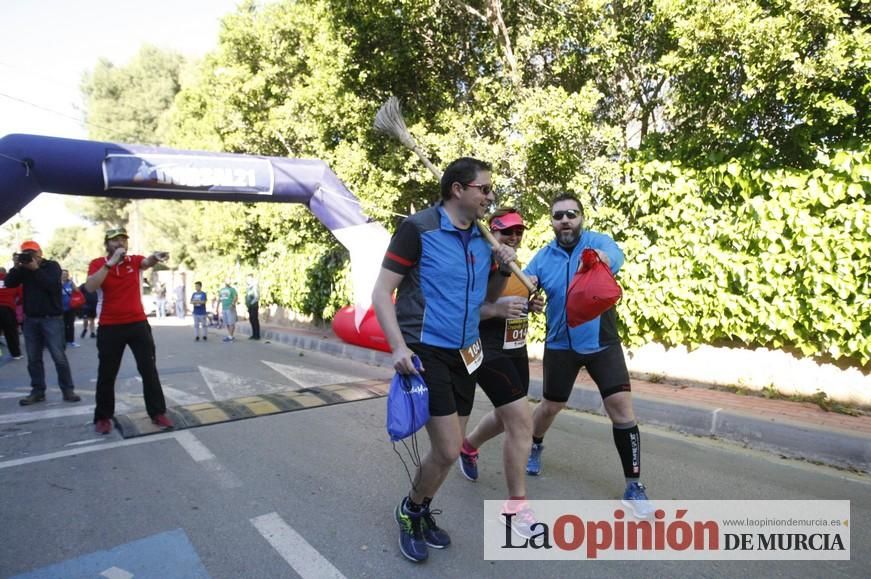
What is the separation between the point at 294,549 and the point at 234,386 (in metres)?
5.31

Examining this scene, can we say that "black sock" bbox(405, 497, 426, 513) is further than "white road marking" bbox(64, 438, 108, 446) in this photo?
No

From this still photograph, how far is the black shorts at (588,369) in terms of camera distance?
3.35 m

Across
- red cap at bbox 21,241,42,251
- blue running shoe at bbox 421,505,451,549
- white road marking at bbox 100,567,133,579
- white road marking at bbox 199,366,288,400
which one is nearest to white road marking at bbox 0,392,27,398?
red cap at bbox 21,241,42,251

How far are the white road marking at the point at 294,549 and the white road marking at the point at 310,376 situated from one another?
447cm

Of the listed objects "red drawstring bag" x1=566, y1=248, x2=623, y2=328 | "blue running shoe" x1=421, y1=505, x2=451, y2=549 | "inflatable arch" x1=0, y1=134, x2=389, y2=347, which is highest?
"inflatable arch" x1=0, y1=134, x2=389, y2=347

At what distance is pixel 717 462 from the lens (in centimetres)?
440

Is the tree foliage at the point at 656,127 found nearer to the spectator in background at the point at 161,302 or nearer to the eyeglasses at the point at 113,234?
the eyeglasses at the point at 113,234

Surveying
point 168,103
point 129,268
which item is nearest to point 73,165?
point 129,268

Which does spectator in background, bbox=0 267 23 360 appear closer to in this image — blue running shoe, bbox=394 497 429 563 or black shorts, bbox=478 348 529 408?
blue running shoe, bbox=394 497 429 563

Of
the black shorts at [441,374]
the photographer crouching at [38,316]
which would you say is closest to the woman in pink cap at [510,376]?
the black shorts at [441,374]

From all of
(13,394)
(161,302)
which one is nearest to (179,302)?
(161,302)

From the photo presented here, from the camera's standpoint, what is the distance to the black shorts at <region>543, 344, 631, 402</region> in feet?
11.0

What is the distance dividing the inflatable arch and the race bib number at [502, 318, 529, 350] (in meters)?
5.94

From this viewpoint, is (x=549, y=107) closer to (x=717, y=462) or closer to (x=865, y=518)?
(x=717, y=462)
